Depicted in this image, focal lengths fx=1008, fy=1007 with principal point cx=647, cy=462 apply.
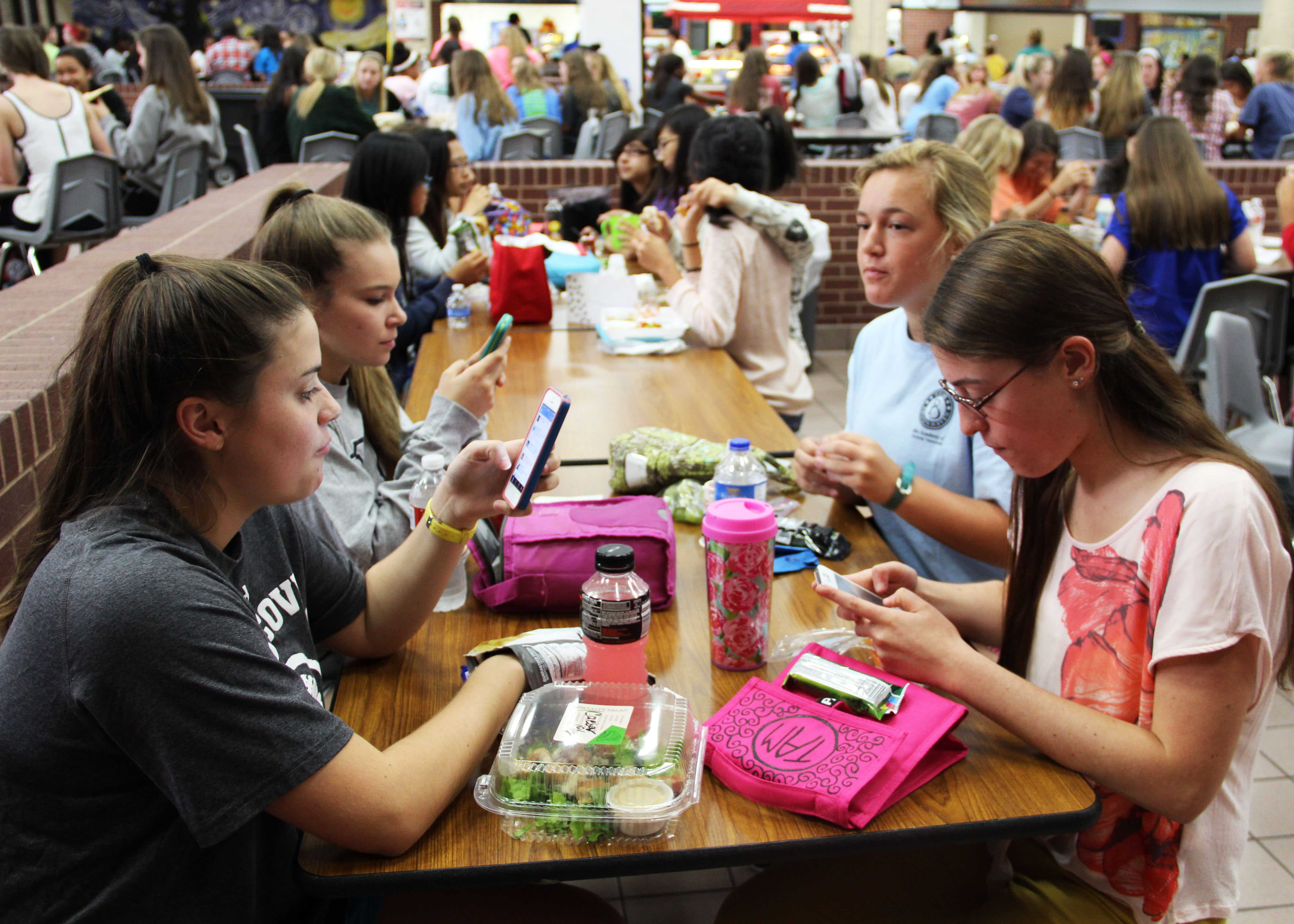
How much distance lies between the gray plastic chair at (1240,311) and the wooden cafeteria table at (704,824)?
305 cm

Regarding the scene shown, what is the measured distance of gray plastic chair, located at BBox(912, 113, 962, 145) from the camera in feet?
27.5

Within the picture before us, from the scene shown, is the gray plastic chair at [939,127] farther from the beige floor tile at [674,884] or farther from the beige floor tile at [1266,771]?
the beige floor tile at [674,884]

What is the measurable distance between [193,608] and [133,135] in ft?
21.1

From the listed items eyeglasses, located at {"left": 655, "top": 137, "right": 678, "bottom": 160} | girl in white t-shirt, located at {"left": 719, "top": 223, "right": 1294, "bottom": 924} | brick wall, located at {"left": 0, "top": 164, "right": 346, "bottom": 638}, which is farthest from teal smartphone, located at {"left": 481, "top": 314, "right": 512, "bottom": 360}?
eyeglasses, located at {"left": 655, "top": 137, "right": 678, "bottom": 160}

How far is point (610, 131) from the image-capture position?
26.6ft

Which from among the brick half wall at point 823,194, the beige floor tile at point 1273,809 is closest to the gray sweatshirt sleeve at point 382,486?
the beige floor tile at point 1273,809

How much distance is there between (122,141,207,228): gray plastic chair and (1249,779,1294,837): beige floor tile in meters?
6.11

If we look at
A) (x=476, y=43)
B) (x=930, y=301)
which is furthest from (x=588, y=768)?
(x=476, y=43)

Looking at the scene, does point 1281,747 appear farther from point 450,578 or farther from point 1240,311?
point 450,578

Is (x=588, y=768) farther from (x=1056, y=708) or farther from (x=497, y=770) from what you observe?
(x=1056, y=708)

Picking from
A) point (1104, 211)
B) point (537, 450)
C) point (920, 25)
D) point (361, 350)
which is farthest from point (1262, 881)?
point (920, 25)

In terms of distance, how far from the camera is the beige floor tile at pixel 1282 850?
231 cm

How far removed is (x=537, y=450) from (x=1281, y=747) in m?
2.42

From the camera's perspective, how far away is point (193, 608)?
104cm
